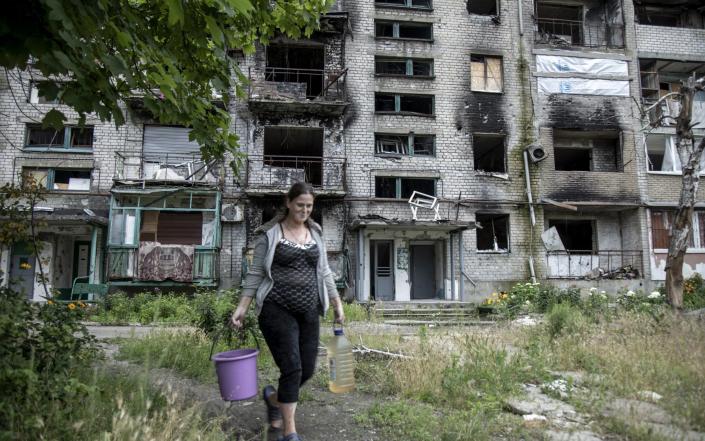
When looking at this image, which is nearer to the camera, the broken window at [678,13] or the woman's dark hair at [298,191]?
the woman's dark hair at [298,191]

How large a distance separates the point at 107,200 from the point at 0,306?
14.4m

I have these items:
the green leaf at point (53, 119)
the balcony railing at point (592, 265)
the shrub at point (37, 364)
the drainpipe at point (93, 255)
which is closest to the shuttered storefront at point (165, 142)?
the drainpipe at point (93, 255)

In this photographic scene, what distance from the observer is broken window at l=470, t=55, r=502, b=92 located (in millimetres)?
17641

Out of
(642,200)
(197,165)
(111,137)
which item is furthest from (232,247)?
(642,200)

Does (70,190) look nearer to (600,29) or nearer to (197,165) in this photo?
(197,165)

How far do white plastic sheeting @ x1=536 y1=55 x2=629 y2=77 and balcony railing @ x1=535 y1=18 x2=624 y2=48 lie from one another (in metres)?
0.74

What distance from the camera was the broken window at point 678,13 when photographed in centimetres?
1936

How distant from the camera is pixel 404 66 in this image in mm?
17672

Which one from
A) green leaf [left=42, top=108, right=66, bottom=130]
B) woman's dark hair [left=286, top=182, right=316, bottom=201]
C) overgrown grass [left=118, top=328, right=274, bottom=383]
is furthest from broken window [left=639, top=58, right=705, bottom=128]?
green leaf [left=42, top=108, right=66, bottom=130]

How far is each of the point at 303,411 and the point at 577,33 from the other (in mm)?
21378

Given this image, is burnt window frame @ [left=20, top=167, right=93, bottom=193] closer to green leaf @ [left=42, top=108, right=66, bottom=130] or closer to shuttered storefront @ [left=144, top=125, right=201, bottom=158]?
shuttered storefront @ [left=144, top=125, right=201, bottom=158]

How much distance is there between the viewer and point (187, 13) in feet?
10.2

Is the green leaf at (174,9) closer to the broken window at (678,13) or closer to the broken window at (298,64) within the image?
the broken window at (298,64)

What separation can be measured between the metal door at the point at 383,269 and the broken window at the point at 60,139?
1131cm
